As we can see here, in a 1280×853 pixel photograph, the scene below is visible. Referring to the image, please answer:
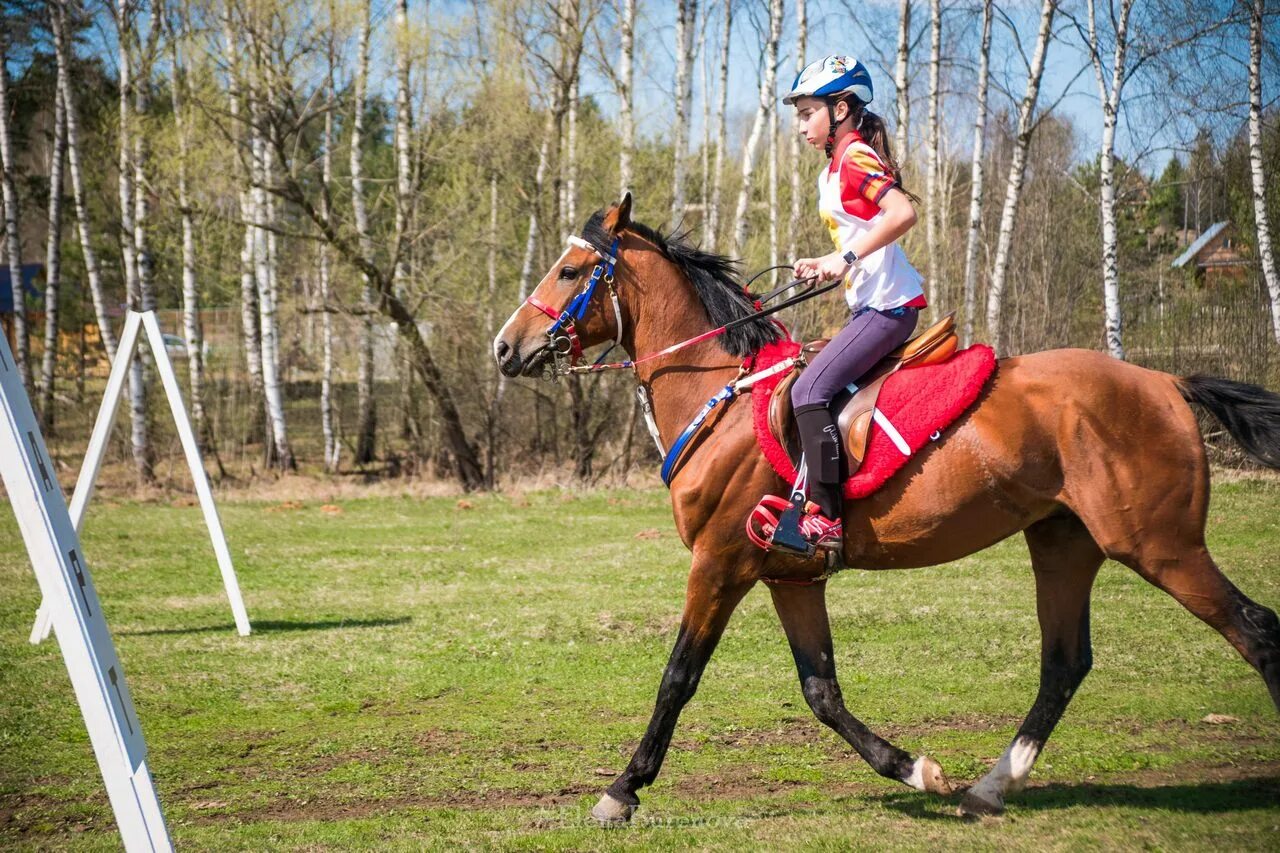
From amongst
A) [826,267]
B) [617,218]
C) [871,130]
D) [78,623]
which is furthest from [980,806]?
[78,623]

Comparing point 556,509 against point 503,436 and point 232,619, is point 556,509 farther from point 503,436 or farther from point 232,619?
point 232,619

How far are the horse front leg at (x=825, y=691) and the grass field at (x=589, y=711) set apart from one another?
0.21 meters

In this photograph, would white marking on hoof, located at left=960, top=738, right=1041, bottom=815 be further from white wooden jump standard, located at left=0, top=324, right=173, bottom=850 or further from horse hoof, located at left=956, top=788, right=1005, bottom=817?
white wooden jump standard, located at left=0, top=324, right=173, bottom=850

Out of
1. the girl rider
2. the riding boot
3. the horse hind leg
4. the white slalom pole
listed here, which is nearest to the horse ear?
the girl rider

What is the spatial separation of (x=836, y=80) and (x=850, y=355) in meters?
1.36

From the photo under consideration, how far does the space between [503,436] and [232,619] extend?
12034mm

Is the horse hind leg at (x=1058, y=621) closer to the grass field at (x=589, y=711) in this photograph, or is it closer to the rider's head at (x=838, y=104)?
the grass field at (x=589, y=711)

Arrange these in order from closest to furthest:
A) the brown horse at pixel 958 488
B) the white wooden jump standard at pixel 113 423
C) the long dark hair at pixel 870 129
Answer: the brown horse at pixel 958 488 < the long dark hair at pixel 870 129 < the white wooden jump standard at pixel 113 423

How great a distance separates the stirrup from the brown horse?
0.08 metres

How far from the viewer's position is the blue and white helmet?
210 inches

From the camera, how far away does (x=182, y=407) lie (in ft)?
31.6

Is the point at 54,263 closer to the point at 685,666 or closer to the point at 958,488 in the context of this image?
the point at 685,666

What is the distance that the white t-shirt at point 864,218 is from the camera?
17.2 feet

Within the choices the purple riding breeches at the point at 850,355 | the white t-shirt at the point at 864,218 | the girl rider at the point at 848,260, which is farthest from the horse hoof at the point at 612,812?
the white t-shirt at the point at 864,218
